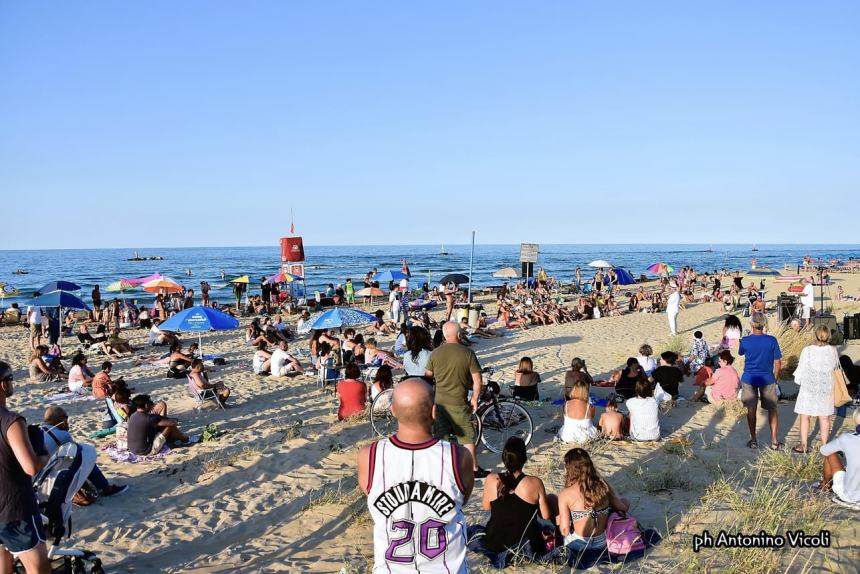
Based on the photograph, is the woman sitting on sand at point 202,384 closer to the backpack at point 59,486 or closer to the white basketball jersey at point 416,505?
the backpack at point 59,486

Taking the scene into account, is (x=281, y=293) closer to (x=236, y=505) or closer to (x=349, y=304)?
(x=349, y=304)

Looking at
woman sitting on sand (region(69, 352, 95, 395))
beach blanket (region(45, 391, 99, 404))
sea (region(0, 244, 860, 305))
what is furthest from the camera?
sea (region(0, 244, 860, 305))

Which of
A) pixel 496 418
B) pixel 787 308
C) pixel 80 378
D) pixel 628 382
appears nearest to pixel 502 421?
pixel 496 418

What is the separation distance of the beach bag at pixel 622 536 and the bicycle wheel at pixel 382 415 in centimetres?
394

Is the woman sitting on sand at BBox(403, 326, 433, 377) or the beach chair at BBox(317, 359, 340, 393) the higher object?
the woman sitting on sand at BBox(403, 326, 433, 377)

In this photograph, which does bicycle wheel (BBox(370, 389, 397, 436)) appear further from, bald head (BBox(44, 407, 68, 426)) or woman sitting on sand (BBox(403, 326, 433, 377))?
bald head (BBox(44, 407, 68, 426))

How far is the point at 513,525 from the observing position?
4.36 metres

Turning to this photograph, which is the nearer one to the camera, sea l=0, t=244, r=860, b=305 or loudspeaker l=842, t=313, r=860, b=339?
loudspeaker l=842, t=313, r=860, b=339

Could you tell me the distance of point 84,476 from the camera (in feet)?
14.6

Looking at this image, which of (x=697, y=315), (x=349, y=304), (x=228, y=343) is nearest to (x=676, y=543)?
(x=228, y=343)

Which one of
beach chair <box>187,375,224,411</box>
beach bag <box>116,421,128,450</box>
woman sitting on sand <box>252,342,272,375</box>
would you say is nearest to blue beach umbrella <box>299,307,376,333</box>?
woman sitting on sand <box>252,342,272,375</box>

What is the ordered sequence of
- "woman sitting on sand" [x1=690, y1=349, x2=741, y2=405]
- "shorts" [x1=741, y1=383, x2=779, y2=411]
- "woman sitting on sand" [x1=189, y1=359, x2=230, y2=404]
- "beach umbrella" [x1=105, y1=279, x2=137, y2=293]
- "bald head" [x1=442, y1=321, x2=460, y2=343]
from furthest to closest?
1. "beach umbrella" [x1=105, y1=279, x2=137, y2=293]
2. "woman sitting on sand" [x1=189, y1=359, x2=230, y2=404]
3. "woman sitting on sand" [x1=690, y1=349, x2=741, y2=405]
4. "shorts" [x1=741, y1=383, x2=779, y2=411]
5. "bald head" [x1=442, y1=321, x2=460, y2=343]

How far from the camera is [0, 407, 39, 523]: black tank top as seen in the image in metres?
3.24

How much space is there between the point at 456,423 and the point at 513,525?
159cm
